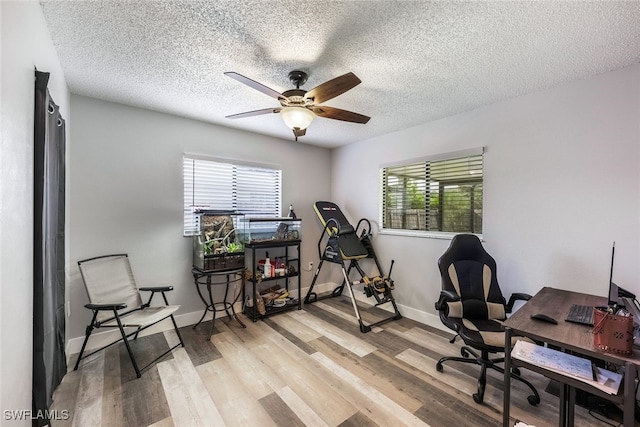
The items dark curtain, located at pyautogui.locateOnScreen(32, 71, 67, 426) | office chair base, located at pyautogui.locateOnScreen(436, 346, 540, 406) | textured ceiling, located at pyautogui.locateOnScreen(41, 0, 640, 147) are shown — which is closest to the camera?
dark curtain, located at pyautogui.locateOnScreen(32, 71, 67, 426)

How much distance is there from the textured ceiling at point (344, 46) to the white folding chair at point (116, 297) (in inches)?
65.5

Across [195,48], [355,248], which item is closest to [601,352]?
[355,248]

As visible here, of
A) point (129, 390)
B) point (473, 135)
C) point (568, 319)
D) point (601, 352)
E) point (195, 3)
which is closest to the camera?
point (601, 352)

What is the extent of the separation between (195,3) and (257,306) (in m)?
3.04

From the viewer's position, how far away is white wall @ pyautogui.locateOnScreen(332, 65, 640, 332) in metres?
1.99

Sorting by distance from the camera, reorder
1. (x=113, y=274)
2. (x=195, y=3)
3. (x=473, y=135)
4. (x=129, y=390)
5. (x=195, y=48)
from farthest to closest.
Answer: (x=473, y=135) < (x=113, y=274) < (x=129, y=390) < (x=195, y=48) < (x=195, y=3)

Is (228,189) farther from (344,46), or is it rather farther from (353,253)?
(344,46)

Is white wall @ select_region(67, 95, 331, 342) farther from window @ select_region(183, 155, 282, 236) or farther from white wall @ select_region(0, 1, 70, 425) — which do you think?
white wall @ select_region(0, 1, 70, 425)

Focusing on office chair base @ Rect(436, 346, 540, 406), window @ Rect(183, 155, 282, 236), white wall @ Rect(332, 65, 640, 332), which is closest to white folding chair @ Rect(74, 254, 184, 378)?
window @ Rect(183, 155, 282, 236)

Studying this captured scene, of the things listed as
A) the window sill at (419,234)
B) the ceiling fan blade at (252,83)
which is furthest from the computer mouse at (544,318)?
the ceiling fan blade at (252,83)

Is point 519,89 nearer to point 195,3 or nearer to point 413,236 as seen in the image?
point 413,236

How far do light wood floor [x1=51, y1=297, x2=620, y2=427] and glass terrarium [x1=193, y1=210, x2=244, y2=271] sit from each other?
2.56ft

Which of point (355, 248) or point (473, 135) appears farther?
point (355, 248)

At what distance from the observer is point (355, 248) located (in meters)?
3.61
